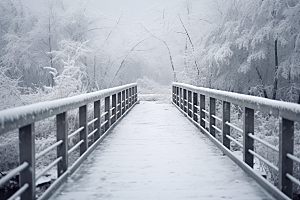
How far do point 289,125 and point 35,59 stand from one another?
24472mm

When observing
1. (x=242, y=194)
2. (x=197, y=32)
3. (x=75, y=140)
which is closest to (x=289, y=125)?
(x=242, y=194)

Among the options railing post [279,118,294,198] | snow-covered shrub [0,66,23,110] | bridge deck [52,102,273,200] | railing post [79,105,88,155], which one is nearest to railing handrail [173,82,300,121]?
railing post [279,118,294,198]

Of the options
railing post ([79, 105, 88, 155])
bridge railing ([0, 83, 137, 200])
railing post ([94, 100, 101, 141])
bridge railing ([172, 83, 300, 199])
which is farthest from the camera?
railing post ([94, 100, 101, 141])

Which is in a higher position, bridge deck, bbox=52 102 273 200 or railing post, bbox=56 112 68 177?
railing post, bbox=56 112 68 177

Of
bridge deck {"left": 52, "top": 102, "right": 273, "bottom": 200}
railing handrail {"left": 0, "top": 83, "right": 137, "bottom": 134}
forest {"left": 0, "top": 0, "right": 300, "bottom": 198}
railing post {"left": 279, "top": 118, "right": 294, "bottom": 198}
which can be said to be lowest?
bridge deck {"left": 52, "top": 102, "right": 273, "bottom": 200}

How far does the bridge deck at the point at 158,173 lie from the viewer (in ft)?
11.4

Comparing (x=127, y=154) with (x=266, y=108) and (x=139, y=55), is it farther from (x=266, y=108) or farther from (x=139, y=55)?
(x=139, y=55)

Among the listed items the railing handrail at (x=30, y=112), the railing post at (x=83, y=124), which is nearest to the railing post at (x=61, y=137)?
the railing handrail at (x=30, y=112)

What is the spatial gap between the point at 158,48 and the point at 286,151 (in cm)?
3560

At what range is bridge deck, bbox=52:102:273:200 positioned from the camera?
3486 millimetres

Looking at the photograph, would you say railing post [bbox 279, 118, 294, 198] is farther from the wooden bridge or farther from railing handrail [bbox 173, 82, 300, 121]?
railing handrail [bbox 173, 82, 300, 121]

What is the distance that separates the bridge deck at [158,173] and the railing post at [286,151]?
23cm

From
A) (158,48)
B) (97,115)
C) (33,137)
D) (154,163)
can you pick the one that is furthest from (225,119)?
(158,48)

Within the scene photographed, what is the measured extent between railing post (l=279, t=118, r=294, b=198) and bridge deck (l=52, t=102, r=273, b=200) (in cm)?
23
